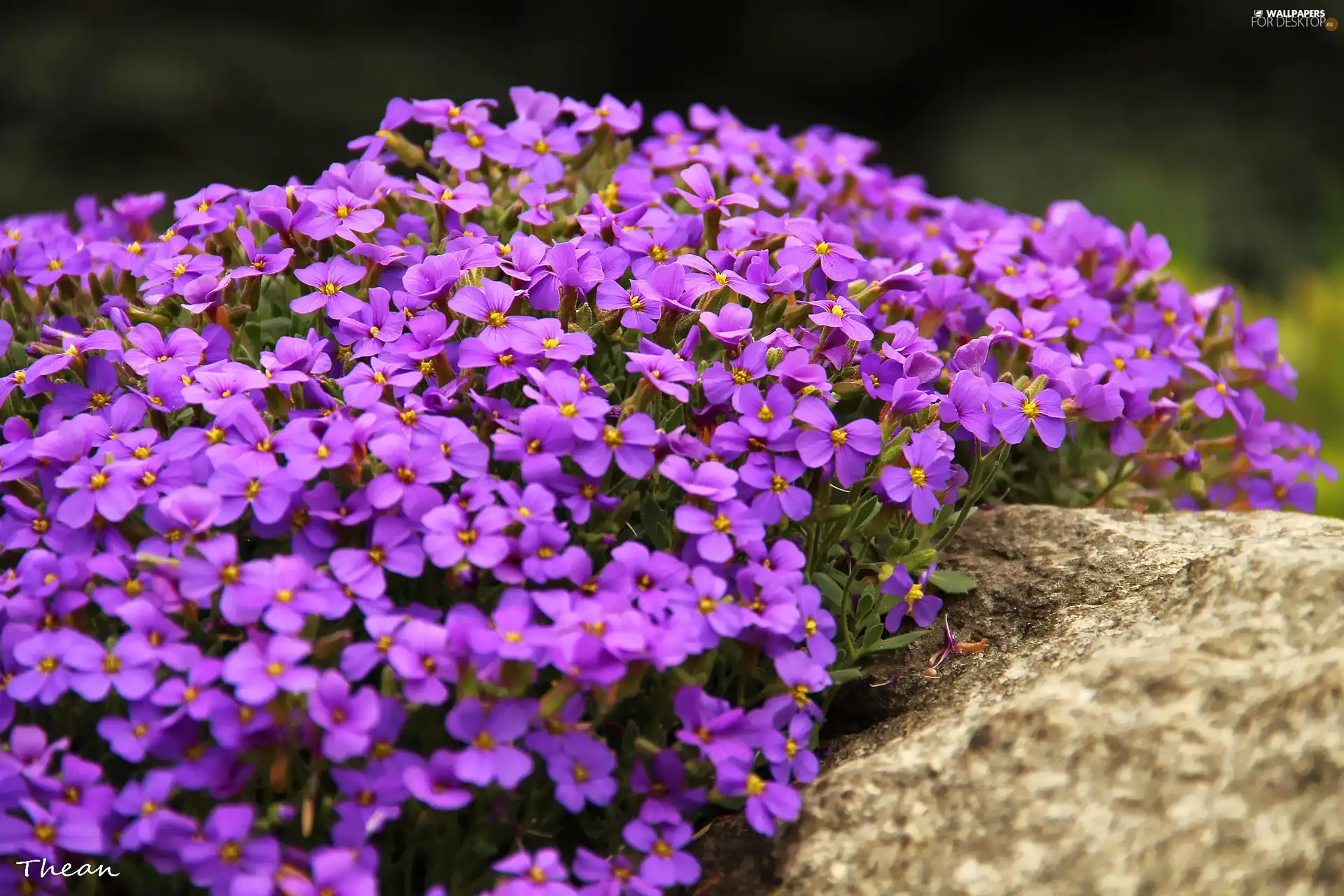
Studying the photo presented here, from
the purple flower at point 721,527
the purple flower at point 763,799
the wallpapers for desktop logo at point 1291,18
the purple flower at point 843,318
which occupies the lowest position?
the purple flower at point 763,799

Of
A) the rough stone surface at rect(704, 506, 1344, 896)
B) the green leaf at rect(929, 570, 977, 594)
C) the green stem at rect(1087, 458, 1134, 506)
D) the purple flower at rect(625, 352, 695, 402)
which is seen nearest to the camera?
the rough stone surface at rect(704, 506, 1344, 896)

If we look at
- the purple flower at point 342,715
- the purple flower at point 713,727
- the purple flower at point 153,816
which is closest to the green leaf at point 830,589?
the purple flower at point 713,727

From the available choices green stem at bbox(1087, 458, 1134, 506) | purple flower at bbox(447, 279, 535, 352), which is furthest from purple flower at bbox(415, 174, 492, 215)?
green stem at bbox(1087, 458, 1134, 506)

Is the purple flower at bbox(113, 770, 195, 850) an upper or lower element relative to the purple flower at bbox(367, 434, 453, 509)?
lower

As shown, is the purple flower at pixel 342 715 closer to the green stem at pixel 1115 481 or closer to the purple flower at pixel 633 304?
the purple flower at pixel 633 304

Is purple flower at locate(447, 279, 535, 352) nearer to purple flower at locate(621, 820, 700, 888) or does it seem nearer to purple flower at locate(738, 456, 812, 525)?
purple flower at locate(738, 456, 812, 525)

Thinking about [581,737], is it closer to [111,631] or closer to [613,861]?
[613,861]

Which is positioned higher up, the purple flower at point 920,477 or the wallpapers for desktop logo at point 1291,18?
the wallpapers for desktop logo at point 1291,18

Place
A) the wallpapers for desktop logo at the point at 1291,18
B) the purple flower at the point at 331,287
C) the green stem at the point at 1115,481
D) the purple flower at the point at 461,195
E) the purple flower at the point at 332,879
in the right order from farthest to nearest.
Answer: the wallpapers for desktop logo at the point at 1291,18
the green stem at the point at 1115,481
the purple flower at the point at 461,195
the purple flower at the point at 331,287
the purple flower at the point at 332,879
